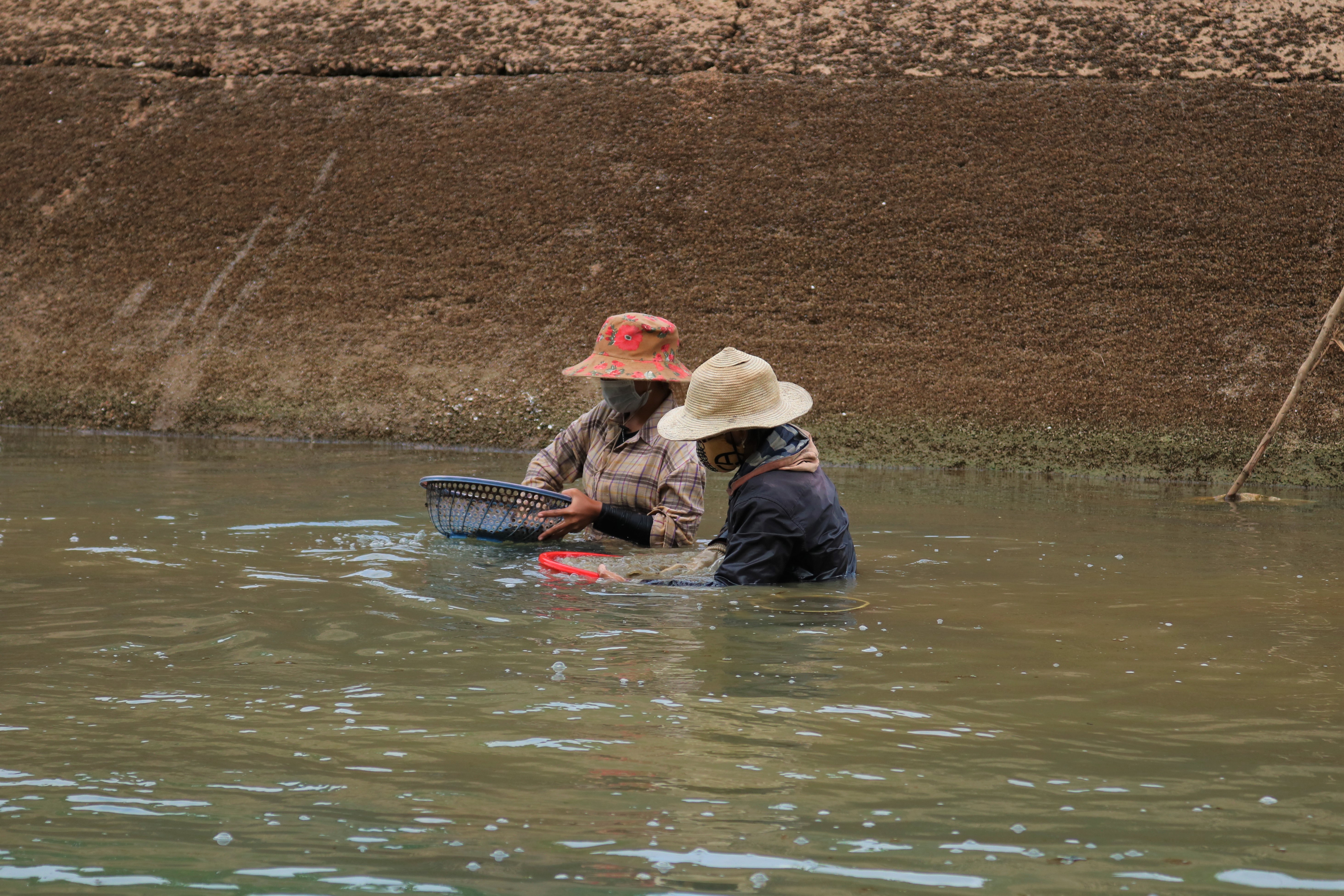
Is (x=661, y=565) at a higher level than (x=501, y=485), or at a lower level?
lower

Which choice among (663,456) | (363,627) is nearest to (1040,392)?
(663,456)

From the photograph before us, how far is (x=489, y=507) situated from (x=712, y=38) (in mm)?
17854

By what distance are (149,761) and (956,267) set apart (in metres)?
15.4

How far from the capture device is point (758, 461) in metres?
5.70

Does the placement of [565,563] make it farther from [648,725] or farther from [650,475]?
[648,725]

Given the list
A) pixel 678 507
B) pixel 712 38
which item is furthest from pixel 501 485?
pixel 712 38

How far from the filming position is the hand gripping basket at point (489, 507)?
706cm

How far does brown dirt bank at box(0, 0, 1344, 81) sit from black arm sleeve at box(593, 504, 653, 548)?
657 inches

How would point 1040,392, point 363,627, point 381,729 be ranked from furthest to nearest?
1. point 1040,392
2. point 363,627
3. point 381,729

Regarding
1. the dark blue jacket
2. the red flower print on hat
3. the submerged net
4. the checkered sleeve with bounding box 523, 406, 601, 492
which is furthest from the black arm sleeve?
the dark blue jacket

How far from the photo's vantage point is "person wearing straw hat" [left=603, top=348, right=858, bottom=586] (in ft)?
18.4

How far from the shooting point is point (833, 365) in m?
16.4

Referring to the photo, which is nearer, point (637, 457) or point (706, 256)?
point (637, 457)

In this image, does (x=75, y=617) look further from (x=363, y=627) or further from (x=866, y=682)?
(x=866, y=682)
